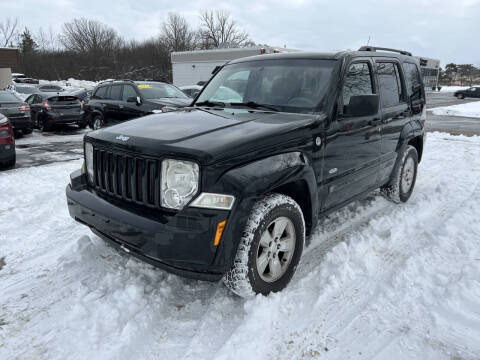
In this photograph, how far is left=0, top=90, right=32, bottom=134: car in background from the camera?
1090 cm

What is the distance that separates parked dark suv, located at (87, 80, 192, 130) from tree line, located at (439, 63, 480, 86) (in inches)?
3019

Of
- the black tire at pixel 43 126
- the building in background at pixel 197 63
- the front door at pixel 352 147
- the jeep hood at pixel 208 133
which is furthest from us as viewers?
the building in background at pixel 197 63

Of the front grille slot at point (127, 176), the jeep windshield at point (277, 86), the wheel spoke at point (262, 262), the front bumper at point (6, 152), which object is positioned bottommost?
the wheel spoke at point (262, 262)

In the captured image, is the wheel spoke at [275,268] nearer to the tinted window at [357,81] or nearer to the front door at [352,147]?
the front door at [352,147]

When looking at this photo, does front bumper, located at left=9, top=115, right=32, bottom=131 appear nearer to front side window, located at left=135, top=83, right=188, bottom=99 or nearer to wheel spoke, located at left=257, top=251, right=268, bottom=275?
front side window, located at left=135, top=83, right=188, bottom=99

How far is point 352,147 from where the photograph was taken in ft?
11.4

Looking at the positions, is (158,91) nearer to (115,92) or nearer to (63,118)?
(115,92)

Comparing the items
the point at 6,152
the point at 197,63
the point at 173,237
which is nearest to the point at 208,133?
the point at 173,237

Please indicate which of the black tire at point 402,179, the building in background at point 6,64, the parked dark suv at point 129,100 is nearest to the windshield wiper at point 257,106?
A: the black tire at point 402,179

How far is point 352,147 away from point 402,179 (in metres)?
1.72

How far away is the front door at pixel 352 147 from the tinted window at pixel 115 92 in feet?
27.1

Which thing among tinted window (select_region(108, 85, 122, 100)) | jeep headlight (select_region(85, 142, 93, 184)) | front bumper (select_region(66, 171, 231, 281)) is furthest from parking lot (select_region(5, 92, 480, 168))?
front bumper (select_region(66, 171, 231, 281))

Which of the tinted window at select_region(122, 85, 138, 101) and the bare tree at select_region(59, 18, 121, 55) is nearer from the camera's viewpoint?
the tinted window at select_region(122, 85, 138, 101)

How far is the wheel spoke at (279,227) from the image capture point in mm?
2682
